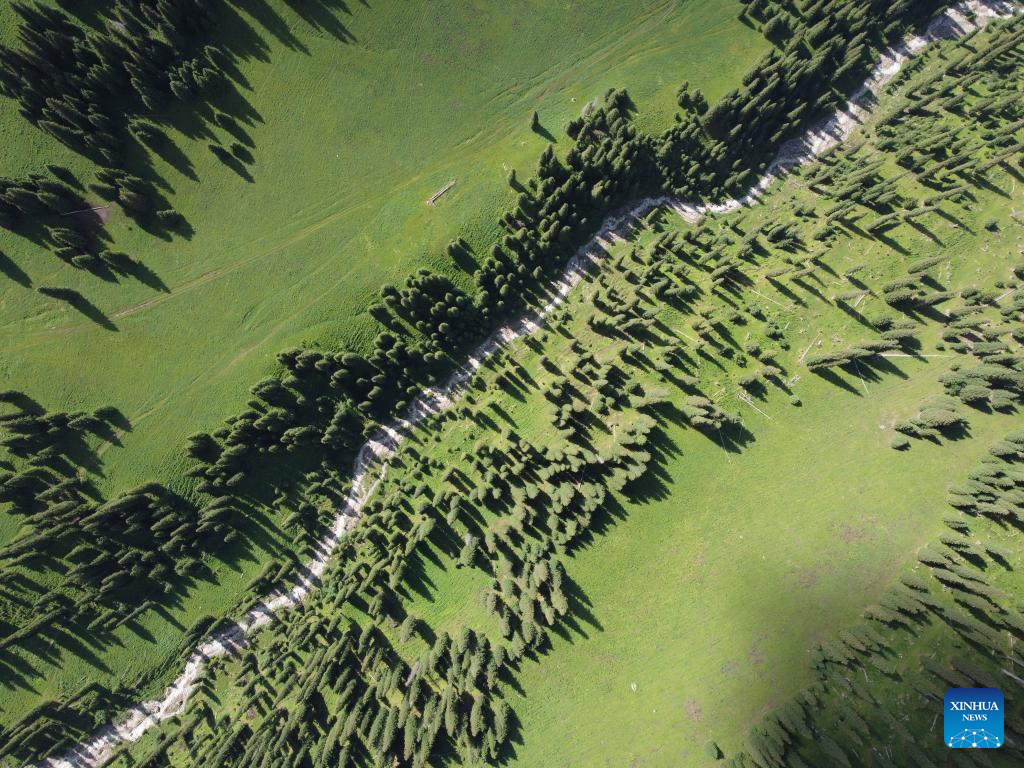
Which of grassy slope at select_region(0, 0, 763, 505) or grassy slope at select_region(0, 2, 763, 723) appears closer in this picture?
grassy slope at select_region(0, 2, 763, 723)

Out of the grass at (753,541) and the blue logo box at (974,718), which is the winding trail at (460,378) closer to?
the grass at (753,541)

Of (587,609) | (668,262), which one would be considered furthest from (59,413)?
(668,262)

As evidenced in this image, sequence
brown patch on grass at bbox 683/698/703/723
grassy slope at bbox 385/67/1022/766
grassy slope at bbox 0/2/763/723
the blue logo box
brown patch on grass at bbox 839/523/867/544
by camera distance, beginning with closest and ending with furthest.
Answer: the blue logo box, brown patch on grass at bbox 683/698/703/723, grassy slope at bbox 385/67/1022/766, brown patch on grass at bbox 839/523/867/544, grassy slope at bbox 0/2/763/723

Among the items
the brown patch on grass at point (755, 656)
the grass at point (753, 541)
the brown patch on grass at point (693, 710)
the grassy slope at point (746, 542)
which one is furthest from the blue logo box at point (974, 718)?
the brown patch on grass at point (693, 710)

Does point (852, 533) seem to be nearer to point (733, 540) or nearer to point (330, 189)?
point (733, 540)

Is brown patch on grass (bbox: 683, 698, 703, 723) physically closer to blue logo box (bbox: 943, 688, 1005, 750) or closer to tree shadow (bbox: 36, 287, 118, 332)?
blue logo box (bbox: 943, 688, 1005, 750)

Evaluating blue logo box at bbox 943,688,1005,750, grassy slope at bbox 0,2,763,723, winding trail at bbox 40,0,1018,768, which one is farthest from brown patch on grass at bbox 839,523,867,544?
grassy slope at bbox 0,2,763,723

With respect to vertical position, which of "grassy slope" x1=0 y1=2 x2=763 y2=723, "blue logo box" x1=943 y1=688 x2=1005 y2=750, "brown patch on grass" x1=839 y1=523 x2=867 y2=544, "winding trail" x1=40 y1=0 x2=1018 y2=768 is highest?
"grassy slope" x1=0 y1=2 x2=763 y2=723

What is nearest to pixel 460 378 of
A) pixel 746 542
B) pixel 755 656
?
pixel 746 542

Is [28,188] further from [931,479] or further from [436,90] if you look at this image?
[931,479]
